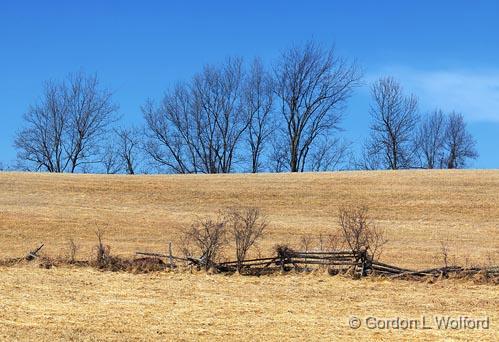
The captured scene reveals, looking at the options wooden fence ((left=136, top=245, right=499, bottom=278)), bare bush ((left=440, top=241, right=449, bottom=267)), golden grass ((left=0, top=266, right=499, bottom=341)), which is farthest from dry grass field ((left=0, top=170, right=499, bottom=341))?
wooden fence ((left=136, top=245, right=499, bottom=278))

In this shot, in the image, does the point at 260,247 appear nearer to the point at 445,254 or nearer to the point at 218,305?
the point at 445,254

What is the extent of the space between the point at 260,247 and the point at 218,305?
12433mm

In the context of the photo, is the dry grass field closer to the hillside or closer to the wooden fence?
the hillside

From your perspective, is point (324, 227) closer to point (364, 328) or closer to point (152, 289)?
point (152, 289)

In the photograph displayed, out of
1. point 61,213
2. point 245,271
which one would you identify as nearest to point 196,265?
point 245,271

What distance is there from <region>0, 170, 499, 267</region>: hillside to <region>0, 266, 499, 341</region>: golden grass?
21.6 ft

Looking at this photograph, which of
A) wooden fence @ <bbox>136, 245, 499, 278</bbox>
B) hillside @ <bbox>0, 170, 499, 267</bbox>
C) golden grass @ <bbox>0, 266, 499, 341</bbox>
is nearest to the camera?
golden grass @ <bbox>0, 266, 499, 341</bbox>

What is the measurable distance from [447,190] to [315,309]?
2845 cm

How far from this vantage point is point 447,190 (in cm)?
4094

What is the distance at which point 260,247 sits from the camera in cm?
2694

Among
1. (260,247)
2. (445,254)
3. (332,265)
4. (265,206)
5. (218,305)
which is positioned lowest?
(218,305)

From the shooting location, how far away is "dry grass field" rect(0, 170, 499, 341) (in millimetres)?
12586

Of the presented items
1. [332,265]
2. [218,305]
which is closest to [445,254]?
[332,265]

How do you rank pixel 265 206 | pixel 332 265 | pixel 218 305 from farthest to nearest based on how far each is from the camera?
pixel 265 206, pixel 332 265, pixel 218 305
